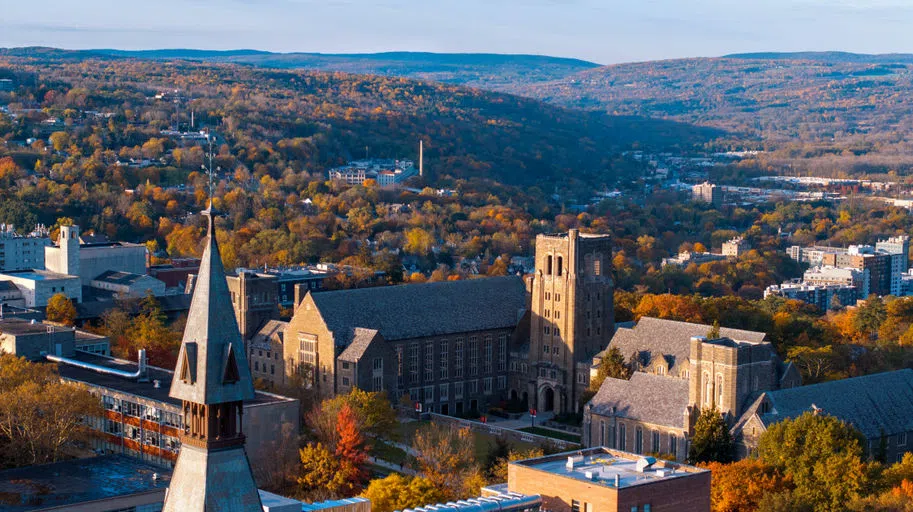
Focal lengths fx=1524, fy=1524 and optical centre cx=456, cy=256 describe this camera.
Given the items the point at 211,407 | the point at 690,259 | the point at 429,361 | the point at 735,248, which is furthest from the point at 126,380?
the point at 735,248

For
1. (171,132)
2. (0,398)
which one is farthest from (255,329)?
(171,132)

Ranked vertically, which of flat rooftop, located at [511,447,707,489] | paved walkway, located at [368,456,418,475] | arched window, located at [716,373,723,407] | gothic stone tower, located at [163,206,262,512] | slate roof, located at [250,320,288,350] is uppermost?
gothic stone tower, located at [163,206,262,512]

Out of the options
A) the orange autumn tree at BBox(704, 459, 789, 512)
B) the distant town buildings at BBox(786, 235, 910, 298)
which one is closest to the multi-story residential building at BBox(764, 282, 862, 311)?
the distant town buildings at BBox(786, 235, 910, 298)

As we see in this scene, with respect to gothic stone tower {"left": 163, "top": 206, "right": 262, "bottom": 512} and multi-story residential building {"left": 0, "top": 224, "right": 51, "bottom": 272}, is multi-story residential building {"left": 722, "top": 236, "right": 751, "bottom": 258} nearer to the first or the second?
multi-story residential building {"left": 0, "top": 224, "right": 51, "bottom": 272}

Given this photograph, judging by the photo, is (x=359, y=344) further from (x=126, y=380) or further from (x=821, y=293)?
(x=821, y=293)

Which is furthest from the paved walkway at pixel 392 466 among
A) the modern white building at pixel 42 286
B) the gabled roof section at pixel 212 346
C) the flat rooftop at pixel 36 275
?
the flat rooftop at pixel 36 275

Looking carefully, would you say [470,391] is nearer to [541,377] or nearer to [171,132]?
[541,377]
